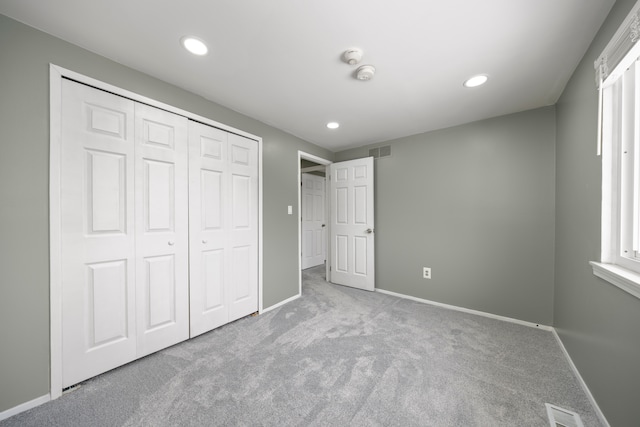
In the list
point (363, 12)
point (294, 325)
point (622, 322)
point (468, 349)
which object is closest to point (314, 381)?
point (294, 325)

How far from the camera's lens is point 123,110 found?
174 centimetres

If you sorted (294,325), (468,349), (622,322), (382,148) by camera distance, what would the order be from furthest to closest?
(382,148) < (294,325) < (468,349) < (622,322)

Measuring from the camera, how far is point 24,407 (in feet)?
4.41

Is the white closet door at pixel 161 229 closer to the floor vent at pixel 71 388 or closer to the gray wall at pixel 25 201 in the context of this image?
the floor vent at pixel 71 388

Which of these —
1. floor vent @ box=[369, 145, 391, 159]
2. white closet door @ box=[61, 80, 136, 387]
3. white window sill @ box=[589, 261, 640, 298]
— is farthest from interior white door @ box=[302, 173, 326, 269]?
white window sill @ box=[589, 261, 640, 298]

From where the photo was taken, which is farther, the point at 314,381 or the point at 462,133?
the point at 462,133

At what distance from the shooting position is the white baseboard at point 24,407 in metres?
1.29

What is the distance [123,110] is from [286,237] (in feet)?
6.66

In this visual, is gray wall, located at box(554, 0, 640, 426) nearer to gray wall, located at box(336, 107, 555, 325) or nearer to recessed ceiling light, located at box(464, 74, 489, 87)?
gray wall, located at box(336, 107, 555, 325)

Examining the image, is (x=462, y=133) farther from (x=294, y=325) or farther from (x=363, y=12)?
(x=294, y=325)

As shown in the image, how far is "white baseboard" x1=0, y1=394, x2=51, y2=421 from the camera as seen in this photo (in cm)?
129

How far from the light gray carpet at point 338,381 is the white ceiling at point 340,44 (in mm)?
2290

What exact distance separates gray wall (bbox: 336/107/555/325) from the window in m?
1.18

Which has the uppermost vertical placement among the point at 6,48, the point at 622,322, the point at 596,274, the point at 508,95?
the point at 508,95
